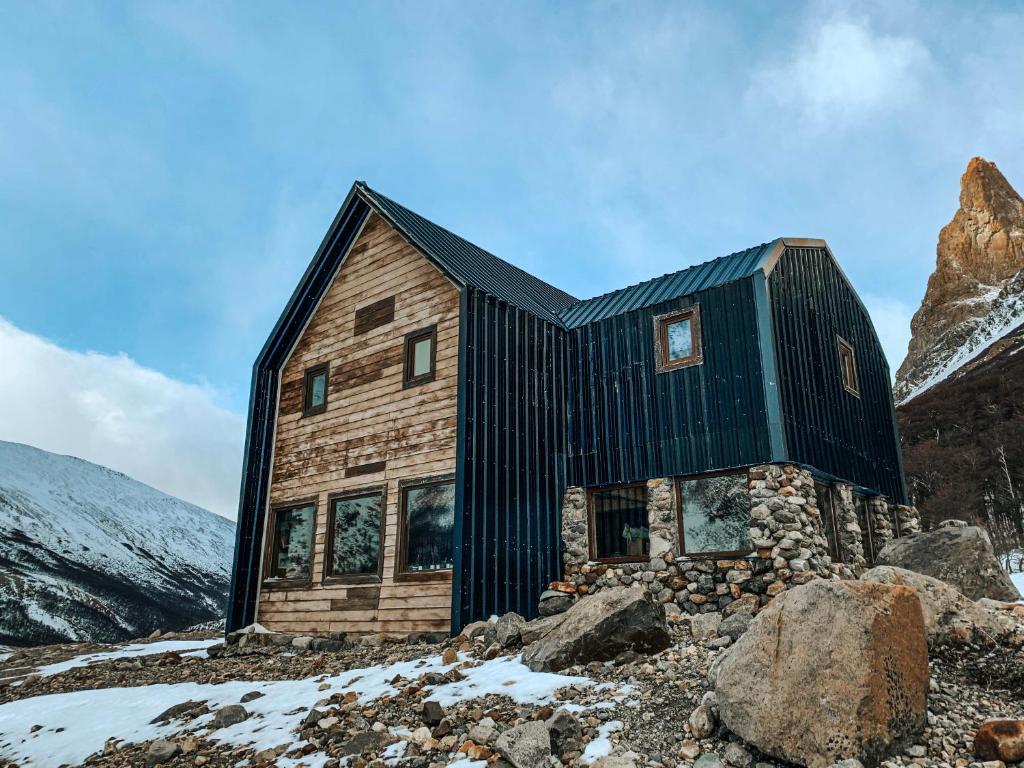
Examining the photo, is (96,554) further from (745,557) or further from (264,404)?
Answer: (745,557)

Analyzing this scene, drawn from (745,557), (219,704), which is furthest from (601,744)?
(745,557)

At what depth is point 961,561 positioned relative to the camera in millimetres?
11727

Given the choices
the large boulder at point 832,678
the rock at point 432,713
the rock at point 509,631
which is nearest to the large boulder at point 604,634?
the rock at point 509,631

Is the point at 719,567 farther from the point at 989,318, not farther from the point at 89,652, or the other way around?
the point at 989,318

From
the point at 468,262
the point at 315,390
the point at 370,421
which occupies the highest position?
the point at 468,262

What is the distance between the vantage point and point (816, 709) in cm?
530

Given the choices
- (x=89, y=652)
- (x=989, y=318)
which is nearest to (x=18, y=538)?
(x=89, y=652)

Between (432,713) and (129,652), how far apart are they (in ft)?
32.4

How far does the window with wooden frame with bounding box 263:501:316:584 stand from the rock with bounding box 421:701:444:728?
797 centimetres

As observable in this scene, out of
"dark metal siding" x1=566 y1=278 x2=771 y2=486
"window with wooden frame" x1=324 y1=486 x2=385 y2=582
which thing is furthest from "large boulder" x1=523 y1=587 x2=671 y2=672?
"window with wooden frame" x1=324 y1=486 x2=385 y2=582

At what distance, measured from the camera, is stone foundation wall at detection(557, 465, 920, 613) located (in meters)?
11.3

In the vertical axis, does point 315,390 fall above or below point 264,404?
above

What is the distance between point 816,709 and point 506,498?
7.83 m

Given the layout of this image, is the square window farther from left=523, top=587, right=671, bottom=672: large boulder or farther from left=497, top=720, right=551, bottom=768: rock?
left=497, top=720, right=551, bottom=768: rock
